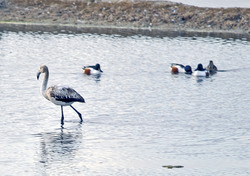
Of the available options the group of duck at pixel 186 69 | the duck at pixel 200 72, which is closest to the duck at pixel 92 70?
the group of duck at pixel 186 69

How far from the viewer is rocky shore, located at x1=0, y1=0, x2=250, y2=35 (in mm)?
43281

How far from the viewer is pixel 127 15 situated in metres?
44.5

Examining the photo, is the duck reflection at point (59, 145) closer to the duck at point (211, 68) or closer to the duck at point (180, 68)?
the duck at point (180, 68)

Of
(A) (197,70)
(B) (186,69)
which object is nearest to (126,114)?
(A) (197,70)

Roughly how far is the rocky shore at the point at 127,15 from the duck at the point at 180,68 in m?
14.4

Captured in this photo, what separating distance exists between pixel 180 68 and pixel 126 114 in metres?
9.21

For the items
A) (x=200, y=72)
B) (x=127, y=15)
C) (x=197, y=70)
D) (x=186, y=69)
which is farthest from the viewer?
(x=127, y=15)

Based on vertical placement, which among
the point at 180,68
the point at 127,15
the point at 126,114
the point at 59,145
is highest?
the point at 127,15

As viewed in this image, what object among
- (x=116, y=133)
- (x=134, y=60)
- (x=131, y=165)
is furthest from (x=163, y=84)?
(x=131, y=165)

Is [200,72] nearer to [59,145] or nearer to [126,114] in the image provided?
[126,114]

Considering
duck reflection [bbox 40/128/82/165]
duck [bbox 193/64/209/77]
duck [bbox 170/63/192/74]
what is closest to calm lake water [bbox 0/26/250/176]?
duck reflection [bbox 40/128/82/165]

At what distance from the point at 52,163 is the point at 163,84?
1186 centimetres

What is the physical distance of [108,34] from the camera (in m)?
39.7

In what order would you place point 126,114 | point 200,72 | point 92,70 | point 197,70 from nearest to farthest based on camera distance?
point 126,114
point 92,70
point 200,72
point 197,70
